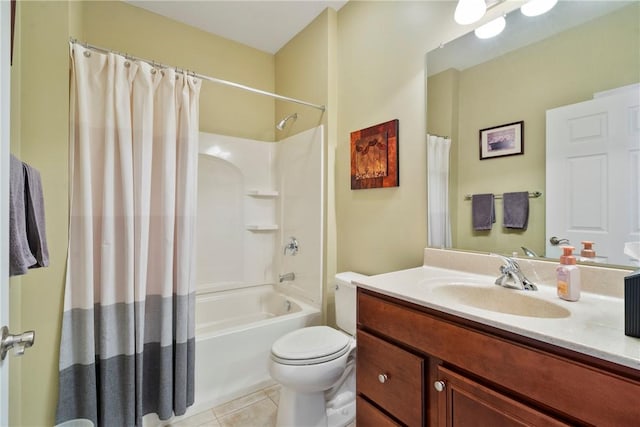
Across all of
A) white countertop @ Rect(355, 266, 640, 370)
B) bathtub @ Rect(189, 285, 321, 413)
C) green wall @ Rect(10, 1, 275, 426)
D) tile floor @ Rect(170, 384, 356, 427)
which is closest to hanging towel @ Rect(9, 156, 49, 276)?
green wall @ Rect(10, 1, 275, 426)

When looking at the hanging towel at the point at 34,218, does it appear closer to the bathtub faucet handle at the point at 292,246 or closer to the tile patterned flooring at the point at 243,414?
the tile patterned flooring at the point at 243,414

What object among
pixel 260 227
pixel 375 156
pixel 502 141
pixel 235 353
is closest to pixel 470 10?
pixel 502 141

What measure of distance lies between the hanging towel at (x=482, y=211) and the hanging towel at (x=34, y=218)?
179cm

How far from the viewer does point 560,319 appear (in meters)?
0.78

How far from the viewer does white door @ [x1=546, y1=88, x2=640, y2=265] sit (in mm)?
957

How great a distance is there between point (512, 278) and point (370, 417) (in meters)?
0.80

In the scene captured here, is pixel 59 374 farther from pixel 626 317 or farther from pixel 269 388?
pixel 626 317

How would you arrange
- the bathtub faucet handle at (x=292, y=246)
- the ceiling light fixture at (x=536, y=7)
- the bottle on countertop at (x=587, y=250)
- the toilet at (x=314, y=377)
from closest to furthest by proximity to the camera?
the bottle on countertop at (x=587, y=250) → the ceiling light fixture at (x=536, y=7) → the toilet at (x=314, y=377) → the bathtub faucet handle at (x=292, y=246)

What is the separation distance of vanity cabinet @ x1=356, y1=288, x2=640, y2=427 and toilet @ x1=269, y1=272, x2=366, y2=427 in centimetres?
28

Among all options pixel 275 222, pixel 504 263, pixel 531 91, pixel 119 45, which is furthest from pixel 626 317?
pixel 119 45

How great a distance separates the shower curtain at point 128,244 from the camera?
4.43 feet

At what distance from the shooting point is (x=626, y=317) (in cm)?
67

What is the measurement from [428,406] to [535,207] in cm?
90

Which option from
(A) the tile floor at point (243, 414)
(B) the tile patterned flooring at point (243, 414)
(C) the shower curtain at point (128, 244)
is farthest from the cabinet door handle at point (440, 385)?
(C) the shower curtain at point (128, 244)
